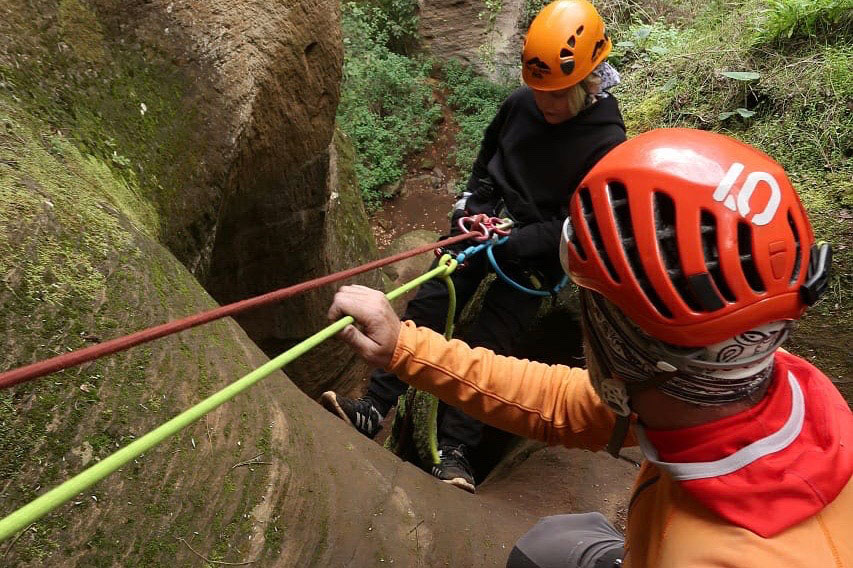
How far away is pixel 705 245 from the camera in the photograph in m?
1.09

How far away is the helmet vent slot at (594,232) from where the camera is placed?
3.85 ft

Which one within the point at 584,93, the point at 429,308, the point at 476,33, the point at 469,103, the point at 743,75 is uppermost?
the point at 476,33

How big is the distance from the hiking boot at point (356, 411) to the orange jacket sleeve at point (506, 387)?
1.14 metres

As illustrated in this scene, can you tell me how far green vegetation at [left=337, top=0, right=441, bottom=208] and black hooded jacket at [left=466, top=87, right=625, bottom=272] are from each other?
15.5 feet

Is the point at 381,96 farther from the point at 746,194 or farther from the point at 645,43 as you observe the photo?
the point at 746,194

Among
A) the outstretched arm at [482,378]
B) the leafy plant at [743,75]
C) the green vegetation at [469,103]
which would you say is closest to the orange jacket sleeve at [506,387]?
the outstretched arm at [482,378]

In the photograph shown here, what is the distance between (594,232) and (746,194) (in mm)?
283

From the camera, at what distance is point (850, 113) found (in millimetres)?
3912

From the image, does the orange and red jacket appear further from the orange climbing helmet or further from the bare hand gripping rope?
the orange climbing helmet

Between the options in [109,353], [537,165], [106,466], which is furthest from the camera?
[537,165]

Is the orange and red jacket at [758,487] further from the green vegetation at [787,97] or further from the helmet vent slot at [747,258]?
the green vegetation at [787,97]

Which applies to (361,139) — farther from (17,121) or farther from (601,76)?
(17,121)

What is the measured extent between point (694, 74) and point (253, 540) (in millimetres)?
4982

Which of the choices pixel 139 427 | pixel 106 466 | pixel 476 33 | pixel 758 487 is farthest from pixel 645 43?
pixel 106 466
